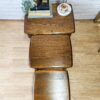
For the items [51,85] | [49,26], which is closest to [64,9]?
[49,26]

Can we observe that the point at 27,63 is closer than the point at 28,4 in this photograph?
No

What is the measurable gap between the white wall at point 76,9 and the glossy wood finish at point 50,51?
1.39 ft

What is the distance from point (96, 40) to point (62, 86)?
0.79 meters

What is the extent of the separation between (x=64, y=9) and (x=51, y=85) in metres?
Result: 0.68

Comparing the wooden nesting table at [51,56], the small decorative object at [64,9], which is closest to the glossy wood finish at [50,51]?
the wooden nesting table at [51,56]

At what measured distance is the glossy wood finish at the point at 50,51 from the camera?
1545mm

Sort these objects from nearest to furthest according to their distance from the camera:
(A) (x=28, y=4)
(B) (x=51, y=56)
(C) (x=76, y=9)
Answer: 1. (A) (x=28, y=4)
2. (B) (x=51, y=56)
3. (C) (x=76, y=9)

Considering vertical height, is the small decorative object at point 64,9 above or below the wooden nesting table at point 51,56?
above

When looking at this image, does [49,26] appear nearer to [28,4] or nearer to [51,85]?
[28,4]

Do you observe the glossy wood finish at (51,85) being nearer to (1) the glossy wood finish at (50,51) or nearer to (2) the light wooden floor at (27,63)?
(1) the glossy wood finish at (50,51)

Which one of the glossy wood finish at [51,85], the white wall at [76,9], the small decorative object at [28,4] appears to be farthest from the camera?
the white wall at [76,9]

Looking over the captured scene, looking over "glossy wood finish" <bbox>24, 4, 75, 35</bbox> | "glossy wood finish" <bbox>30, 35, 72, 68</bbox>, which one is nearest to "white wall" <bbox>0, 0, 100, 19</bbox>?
"glossy wood finish" <bbox>24, 4, 75, 35</bbox>

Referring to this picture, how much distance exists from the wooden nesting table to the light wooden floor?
0.35 meters

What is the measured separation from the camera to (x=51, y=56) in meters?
1.55
